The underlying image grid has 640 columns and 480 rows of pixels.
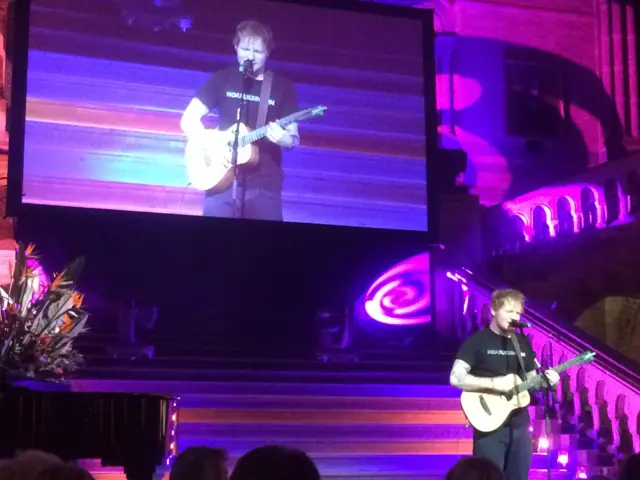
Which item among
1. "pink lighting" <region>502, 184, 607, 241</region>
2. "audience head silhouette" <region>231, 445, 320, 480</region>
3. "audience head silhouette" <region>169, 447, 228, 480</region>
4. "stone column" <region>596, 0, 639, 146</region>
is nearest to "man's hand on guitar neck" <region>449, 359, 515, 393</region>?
"audience head silhouette" <region>169, 447, 228, 480</region>

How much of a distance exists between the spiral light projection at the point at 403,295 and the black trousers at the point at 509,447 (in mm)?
5666

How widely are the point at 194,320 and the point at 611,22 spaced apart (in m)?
7.50

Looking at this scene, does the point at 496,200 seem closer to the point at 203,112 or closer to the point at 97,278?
the point at 203,112

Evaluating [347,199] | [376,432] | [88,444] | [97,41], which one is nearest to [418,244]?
[347,199]

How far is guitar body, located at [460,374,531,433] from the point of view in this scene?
6.11m

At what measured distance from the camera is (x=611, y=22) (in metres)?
13.6

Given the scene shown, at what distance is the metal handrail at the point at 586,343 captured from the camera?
7.75 m

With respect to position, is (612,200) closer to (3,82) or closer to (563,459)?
(563,459)

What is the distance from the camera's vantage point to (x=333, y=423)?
8.23m

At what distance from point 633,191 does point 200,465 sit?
8131mm

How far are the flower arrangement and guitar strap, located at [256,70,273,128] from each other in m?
3.93

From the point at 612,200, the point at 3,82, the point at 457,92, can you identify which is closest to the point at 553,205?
the point at 612,200

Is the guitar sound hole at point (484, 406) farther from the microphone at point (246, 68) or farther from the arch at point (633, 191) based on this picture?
the microphone at point (246, 68)

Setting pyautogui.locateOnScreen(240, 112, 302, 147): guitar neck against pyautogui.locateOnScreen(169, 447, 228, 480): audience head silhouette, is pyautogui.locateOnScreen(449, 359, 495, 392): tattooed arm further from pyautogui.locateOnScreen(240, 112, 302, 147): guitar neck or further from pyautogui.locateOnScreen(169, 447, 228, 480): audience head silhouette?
pyautogui.locateOnScreen(240, 112, 302, 147): guitar neck
